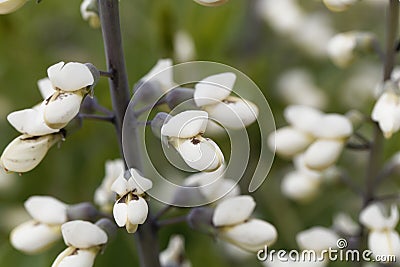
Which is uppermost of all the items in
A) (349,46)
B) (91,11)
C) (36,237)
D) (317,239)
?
(91,11)

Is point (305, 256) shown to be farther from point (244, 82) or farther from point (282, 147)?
point (244, 82)

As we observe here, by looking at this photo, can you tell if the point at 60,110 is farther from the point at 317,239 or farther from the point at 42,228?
the point at 317,239

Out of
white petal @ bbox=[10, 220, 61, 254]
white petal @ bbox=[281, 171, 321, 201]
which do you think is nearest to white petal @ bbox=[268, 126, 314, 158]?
white petal @ bbox=[281, 171, 321, 201]

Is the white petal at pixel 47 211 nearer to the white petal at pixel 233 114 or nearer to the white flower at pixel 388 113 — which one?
the white petal at pixel 233 114

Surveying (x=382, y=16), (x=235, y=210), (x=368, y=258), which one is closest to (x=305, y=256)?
(x=368, y=258)

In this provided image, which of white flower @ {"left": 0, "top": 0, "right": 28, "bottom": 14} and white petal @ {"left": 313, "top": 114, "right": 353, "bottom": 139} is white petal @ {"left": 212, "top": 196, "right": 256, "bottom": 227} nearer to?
white petal @ {"left": 313, "top": 114, "right": 353, "bottom": 139}

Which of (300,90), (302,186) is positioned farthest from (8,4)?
(300,90)
